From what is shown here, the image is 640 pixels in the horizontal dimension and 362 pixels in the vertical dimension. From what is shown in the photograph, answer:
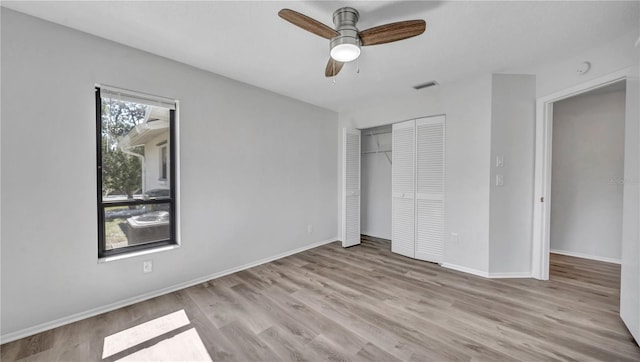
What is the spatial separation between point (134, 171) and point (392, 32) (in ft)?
8.54

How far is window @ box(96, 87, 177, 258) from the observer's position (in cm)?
229

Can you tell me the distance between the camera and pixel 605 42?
89.6 inches

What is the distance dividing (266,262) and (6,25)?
10.5 ft

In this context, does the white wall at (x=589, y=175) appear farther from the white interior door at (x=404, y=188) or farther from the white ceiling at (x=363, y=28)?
the white interior door at (x=404, y=188)

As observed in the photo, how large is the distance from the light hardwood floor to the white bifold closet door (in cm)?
53

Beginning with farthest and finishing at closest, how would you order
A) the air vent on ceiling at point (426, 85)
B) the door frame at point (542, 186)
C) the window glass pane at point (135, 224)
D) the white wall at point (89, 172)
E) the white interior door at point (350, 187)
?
the white interior door at point (350, 187), the air vent on ceiling at point (426, 85), the door frame at point (542, 186), the window glass pane at point (135, 224), the white wall at point (89, 172)

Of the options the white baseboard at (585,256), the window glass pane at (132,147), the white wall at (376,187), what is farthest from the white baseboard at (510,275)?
the window glass pane at (132,147)

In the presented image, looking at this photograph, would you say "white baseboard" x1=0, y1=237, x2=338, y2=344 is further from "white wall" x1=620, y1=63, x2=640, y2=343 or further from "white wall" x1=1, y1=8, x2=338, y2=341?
"white wall" x1=620, y1=63, x2=640, y2=343

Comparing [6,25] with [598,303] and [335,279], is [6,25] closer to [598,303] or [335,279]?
[335,279]

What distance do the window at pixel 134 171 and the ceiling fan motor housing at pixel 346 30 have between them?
1881 millimetres

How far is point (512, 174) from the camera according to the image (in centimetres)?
296

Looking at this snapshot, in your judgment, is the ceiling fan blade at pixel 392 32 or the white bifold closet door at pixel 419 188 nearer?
the ceiling fan blade at pixel 392 32

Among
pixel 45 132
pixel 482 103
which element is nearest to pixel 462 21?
pixel 482 103

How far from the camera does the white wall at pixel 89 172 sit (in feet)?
6.14
